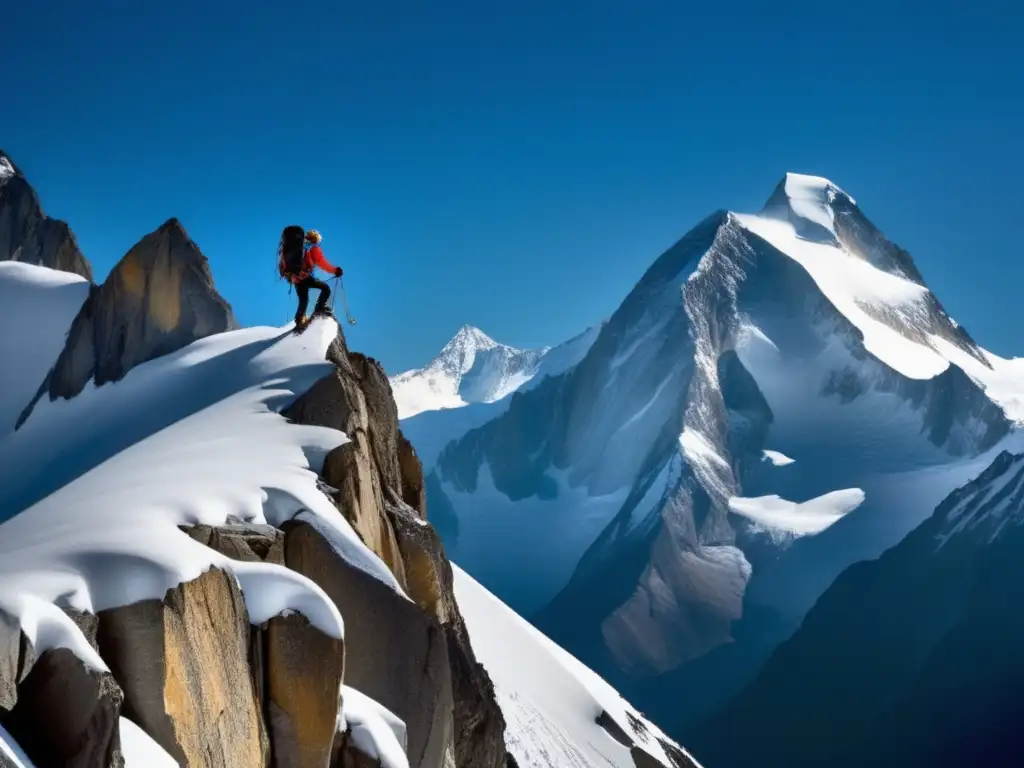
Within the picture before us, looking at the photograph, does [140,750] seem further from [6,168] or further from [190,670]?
[6,168]

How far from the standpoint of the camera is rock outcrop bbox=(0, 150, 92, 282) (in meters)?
67.7

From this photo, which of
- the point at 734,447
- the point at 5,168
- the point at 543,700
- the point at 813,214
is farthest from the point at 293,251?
the point at 813,214

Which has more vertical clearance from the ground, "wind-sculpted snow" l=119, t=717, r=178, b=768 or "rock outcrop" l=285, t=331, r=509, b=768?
"rock outcrop" l=285, t=331, r=509, b=768

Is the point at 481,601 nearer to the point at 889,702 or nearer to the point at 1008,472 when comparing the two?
the point at 889,702

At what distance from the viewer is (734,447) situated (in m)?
160

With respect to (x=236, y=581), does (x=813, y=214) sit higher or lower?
higher

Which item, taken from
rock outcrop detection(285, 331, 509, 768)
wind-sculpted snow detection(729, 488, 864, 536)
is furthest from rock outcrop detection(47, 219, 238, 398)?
wind-sculpted snow detection(729, 488, 864, 536)

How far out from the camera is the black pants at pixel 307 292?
23844 mm

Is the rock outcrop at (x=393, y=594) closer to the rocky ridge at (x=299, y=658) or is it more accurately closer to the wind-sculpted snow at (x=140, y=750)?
the rocky ridge at (x=299, y=658)

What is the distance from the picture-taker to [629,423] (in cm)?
17150

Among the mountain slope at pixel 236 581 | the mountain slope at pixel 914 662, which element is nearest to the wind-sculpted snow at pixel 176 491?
the mountain slope at pixel 236 581

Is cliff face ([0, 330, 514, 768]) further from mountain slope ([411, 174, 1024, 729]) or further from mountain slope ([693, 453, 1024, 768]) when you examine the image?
mountain slope ([411, 174, 1024, 729])

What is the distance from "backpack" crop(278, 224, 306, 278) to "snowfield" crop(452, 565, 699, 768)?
1892 centimetres

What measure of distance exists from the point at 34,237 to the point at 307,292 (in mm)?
51441
